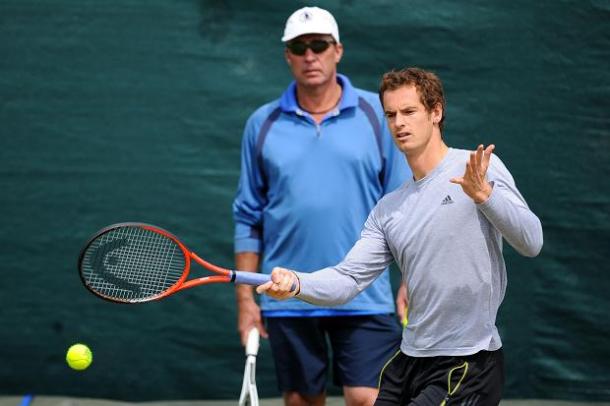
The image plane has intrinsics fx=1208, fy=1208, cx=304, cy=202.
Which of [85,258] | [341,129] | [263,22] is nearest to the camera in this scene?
[85,258]

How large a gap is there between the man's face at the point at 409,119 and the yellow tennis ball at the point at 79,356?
7.29ft

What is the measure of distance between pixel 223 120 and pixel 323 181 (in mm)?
1261

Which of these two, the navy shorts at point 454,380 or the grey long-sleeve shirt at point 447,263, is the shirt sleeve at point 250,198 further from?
the navy shorts at point 454,380

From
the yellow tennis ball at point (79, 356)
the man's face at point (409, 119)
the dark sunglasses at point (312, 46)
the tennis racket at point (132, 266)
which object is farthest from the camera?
the yellow tennis ball at point (79, 356)

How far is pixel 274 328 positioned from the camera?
4766 mm

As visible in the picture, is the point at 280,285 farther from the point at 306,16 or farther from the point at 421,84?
the point at 306,16

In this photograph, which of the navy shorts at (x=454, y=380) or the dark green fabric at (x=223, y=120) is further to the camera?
the dark green fabric at (x=223, y=120)

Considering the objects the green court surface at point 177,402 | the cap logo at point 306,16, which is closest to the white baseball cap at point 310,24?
the cap logo at point 306,16

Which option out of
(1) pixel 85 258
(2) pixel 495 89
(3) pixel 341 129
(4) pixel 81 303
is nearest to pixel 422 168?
(3) pixel 341 129

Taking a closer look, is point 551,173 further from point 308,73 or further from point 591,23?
point 308,73

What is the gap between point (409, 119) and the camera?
12.3 ft

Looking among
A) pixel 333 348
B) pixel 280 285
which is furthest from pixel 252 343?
pixel 280 285

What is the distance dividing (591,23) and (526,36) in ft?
1.03

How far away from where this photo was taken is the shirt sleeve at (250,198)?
4.78m
